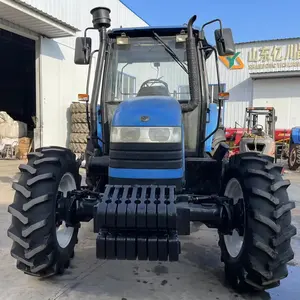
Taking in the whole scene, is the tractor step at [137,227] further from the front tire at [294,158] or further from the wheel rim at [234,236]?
the front tire at [294,158]

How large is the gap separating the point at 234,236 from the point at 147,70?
1.94 metres

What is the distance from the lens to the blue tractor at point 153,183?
8.00 ft

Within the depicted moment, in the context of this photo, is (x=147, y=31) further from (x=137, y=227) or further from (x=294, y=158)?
(x=294, y=158)

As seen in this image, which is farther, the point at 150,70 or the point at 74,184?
the point at 150,70

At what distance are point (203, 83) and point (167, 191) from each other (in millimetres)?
1354

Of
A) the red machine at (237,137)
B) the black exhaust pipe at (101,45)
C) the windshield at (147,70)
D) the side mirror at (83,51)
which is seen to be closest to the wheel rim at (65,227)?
the black exhaust pipe at (101,45)

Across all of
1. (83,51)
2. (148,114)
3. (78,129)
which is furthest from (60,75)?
(148,114)

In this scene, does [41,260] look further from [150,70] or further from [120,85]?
[150,70]

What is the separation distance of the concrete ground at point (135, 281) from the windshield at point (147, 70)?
5.39ft

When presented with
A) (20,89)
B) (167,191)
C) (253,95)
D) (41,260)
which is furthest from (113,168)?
(20,89)

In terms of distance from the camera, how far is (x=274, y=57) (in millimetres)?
16484

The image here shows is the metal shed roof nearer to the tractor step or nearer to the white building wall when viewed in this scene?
the white building wall

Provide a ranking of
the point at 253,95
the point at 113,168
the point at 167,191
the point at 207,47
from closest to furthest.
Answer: the point at 167,191
the point at 113,168
the point at 207,47
the point at 253,95

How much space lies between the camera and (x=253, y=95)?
17.0 metres
